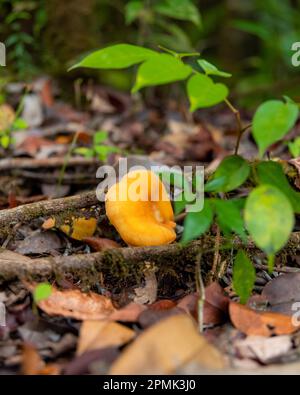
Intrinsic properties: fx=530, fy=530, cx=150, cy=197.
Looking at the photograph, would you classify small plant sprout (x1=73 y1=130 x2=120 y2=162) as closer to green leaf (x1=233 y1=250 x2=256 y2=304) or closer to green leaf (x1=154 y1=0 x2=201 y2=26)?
green leaf (x1=233 y1=250 x2=256 y2=304)

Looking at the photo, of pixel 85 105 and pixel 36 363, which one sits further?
pixel 85 105

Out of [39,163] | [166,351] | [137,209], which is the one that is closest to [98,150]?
[39,163]

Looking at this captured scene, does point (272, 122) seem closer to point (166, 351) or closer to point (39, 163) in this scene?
point (166, 351)

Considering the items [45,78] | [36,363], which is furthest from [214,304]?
[45,78]

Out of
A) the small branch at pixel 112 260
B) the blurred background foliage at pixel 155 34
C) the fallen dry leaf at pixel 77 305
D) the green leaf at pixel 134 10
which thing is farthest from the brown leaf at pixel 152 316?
the green leaf at pixel 134 10

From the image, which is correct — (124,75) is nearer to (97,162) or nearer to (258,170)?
(97,162)
